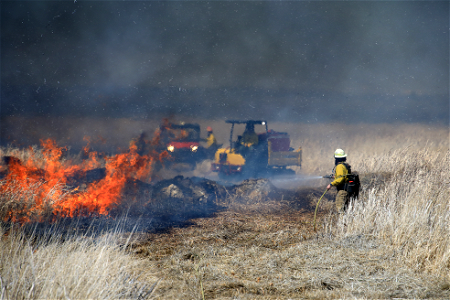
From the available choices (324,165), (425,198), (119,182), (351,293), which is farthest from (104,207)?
(324,165)

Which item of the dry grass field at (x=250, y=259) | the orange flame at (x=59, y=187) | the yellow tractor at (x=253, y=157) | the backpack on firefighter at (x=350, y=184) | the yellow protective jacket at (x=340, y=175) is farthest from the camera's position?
the yellow tractor at (x=253, y=157)

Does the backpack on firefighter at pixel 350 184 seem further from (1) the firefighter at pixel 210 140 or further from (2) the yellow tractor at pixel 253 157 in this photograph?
(1) the firefighter at pixel 210 140

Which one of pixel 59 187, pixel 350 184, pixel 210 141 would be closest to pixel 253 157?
pixel 210 141

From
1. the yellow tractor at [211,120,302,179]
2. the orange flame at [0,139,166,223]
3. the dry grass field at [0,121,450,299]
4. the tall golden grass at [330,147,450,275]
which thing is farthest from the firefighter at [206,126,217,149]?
the tall golden grass at [330,147,450,275]

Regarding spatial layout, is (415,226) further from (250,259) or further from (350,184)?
(250,259)

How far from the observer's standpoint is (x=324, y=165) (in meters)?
17.7

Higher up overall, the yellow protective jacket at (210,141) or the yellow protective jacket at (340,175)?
the yellow protective jacket at (210,141)

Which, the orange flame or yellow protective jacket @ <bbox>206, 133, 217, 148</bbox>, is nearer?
the orange flame

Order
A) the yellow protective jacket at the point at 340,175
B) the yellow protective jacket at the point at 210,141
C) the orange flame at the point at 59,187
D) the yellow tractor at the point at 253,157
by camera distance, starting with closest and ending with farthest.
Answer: the orange flame at the point at 59,187
the yellow protective jacket at the point at 340,175
the yellow tractor at the point at 253,157
the yellow protective jacket at the point at 210,141

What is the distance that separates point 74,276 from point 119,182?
6.79 metres

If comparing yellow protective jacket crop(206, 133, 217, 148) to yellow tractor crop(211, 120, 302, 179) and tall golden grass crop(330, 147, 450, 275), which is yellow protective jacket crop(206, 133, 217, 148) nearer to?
yellow tractor crop(211, 120, 302, 179)

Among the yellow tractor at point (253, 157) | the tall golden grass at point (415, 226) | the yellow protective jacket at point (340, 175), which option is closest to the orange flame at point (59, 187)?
the yellow tractor at point (253, 157)

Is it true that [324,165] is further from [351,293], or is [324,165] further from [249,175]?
[351,293]

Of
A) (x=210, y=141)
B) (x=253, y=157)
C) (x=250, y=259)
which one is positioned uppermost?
(x=210, y=141)
